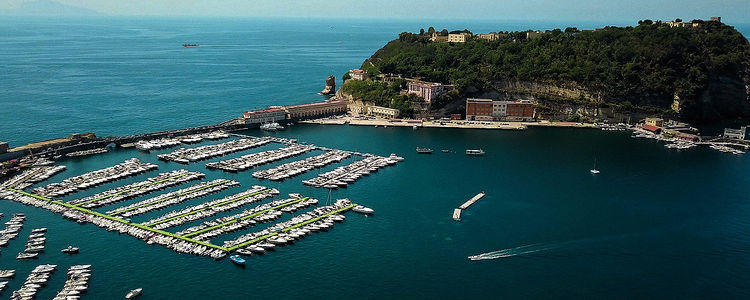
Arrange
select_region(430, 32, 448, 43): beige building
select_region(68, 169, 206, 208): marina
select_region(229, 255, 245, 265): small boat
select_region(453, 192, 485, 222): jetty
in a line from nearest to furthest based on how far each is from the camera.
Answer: select_region(229, 255, 245, 265): small boat, select_region(453, 192, 485, 222): jetty, select_region(68, 169, 206, 208): marina, select_region(430, 32, 448, 43): beige building

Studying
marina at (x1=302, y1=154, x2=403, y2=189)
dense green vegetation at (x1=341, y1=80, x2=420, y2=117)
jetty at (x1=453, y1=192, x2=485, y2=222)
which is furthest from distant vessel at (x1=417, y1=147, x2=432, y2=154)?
dense green vegetation at (x1=341, y1=80, x2=420, y2=117)

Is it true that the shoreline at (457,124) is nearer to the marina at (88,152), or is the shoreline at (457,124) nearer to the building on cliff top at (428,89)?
the building on cliff top at (428,89)

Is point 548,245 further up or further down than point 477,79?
further down

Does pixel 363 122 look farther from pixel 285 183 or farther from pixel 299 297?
pixel 299 297

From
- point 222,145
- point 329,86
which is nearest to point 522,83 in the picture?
point 329,86

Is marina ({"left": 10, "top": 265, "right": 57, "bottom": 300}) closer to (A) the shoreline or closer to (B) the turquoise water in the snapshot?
(B) the turquoise water

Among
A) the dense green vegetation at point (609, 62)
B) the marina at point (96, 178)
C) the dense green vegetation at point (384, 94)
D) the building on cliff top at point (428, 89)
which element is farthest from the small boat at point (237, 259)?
the dense green vegetation at point (609, 62)

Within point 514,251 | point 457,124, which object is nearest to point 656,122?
point 457,124
